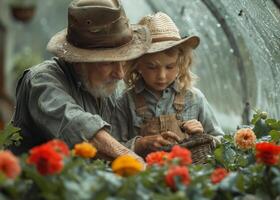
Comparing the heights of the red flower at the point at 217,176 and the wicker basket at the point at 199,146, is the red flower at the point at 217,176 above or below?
above

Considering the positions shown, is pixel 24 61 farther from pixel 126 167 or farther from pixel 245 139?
pixel 126 167

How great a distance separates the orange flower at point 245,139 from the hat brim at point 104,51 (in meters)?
0.79

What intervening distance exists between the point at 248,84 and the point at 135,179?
231 inches

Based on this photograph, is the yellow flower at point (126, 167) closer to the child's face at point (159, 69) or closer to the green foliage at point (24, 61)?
the child's face at point (159, 69)

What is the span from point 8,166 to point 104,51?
212 cm

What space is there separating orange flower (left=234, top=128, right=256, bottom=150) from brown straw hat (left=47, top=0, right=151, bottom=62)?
0.80 m

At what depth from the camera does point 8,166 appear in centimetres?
319

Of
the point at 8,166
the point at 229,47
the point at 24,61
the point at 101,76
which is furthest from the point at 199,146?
the point at 24,61

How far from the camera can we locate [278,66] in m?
6.59

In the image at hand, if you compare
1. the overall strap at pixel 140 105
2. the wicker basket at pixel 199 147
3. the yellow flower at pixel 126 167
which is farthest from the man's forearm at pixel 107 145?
the yellow flower at pixel 126 167

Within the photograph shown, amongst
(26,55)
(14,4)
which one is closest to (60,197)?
(14,4)

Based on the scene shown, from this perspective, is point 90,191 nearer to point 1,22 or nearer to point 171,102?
point 171,102

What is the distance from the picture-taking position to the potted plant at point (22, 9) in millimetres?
12023

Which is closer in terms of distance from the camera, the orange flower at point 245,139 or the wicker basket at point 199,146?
the orange flower at point 245,139
